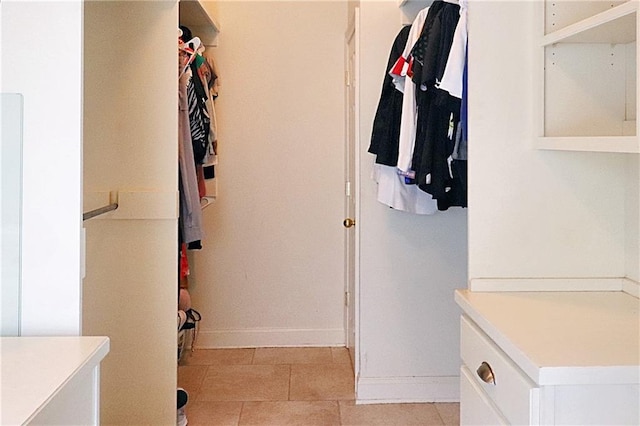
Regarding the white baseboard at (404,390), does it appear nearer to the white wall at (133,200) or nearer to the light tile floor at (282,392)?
the light tile floor at (282,392)

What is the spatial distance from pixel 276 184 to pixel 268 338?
0.96m

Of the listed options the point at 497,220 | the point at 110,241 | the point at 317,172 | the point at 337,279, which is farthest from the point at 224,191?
the point at 497,220

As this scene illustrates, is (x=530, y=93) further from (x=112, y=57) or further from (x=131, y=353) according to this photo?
(x=131, y=353)

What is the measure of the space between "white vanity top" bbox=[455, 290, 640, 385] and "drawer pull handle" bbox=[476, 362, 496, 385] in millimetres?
72

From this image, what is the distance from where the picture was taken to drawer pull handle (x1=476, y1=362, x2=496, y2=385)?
151cm

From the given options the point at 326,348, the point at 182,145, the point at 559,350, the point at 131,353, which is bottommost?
the point at 326,348

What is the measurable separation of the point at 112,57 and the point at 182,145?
0.48 metres

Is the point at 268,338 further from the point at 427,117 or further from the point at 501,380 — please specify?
the point at 501,380

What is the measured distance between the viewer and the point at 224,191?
13.2ft

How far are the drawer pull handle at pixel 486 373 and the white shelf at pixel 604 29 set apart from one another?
0.85 meters

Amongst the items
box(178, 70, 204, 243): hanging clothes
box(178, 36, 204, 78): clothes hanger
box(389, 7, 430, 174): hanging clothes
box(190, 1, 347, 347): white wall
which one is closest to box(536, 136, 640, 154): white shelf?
box(389, 7, 430, 174): hanging clothes

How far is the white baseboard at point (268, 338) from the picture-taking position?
13.3ft

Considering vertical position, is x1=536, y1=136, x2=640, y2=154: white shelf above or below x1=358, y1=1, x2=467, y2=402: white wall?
above

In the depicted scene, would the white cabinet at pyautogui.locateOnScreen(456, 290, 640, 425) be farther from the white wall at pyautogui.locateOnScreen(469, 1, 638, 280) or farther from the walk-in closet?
the white wall at pyautogui.locateOnScreen(469, 1, 638, 280)
